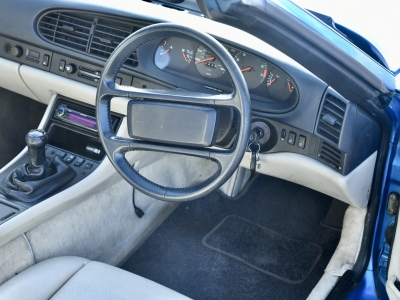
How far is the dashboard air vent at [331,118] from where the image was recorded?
1506mm

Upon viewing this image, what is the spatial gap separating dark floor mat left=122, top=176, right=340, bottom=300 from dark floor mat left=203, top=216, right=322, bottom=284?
0.09 ft

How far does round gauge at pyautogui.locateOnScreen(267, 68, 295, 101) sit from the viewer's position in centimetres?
161

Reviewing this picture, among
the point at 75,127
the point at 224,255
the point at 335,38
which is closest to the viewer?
the point at 335,38

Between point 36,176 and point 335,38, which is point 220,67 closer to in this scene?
point 335,38

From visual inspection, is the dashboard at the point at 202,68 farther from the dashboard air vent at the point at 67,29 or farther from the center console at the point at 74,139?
the center console at the point at 74,139

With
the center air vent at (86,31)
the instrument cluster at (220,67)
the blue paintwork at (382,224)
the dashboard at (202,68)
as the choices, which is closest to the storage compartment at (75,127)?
the dashboard at (202,68)

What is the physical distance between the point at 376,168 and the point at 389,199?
4.4 inches

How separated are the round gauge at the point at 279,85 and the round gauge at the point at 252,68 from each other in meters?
0.03

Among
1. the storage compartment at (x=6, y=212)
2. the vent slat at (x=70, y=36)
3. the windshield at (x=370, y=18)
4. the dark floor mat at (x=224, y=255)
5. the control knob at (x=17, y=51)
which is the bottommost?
the dark floor mat at (x=224, y=255)

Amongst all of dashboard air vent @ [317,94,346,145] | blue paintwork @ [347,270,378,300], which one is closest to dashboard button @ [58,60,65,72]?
dashboard air vent @ [317,94,346,145]

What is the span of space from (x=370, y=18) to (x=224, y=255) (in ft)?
3.88

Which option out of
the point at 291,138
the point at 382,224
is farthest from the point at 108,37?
the point at 382,224

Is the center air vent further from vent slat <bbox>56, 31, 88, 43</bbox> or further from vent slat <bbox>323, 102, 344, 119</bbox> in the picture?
vent slat <bbox>323, 102, 344, 119</bbox>

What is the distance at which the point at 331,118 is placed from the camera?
1.52 metres
